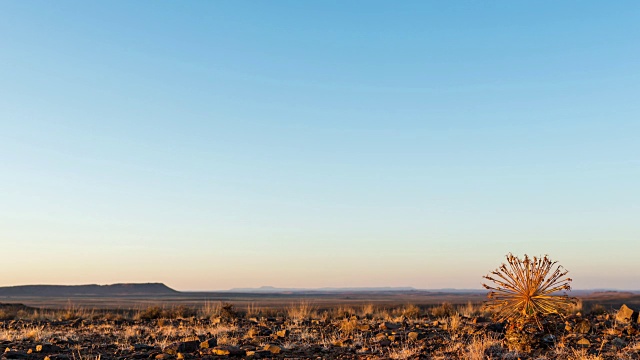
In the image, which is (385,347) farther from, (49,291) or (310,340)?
(49,291)

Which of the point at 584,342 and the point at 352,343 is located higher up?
the point at 584,342

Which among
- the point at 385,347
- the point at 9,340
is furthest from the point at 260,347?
the point at 9,340

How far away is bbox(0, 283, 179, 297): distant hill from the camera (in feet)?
378

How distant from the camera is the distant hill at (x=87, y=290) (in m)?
115

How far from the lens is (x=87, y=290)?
126812 mm

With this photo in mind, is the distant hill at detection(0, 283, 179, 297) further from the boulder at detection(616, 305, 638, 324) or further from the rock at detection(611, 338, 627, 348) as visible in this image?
the rock at detection(611, 338, 627, 348)

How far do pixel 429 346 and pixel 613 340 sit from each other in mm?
3802

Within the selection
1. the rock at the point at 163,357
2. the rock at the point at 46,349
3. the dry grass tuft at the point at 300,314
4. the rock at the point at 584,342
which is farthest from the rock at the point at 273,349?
the dry grass tuft at the point at 300,314

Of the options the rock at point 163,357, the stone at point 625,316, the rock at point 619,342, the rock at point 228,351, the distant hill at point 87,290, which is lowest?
the distant hill at point 87,290

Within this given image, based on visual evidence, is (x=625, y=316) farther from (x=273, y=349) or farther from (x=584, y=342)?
(x=273, y=349)

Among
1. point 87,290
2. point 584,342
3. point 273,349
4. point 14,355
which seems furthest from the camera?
point 87,290

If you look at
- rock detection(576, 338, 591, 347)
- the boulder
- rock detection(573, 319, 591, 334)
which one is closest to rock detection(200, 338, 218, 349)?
rock detection(576, 338, 591, 347)

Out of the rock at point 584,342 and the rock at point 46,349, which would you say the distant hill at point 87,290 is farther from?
the rock at point 584,342

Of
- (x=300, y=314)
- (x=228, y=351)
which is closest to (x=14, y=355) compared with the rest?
(x=228, y=351)
